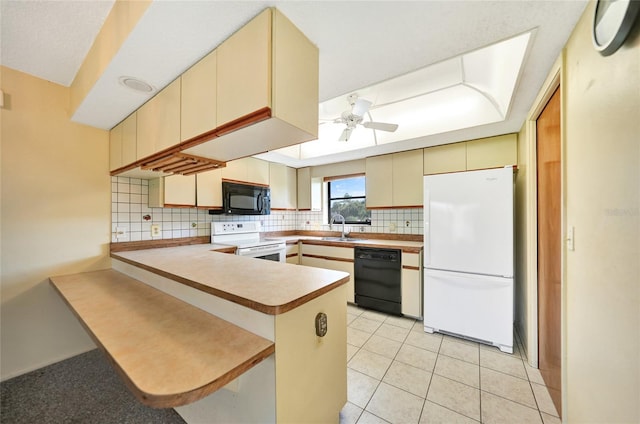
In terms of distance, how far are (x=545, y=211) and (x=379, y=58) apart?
161 centimetres

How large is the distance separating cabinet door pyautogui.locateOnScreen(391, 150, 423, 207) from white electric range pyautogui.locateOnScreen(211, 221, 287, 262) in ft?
5.61

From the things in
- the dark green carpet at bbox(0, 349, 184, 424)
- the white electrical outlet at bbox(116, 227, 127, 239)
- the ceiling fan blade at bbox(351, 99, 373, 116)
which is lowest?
the dark green carpet at bbox(0, 349, 184, 424)

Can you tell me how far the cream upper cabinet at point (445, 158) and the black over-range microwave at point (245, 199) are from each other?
221 cm

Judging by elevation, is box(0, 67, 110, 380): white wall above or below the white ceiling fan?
below

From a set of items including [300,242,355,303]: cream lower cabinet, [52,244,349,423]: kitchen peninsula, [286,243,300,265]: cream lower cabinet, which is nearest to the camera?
[52,244,349,423]: kitchen peninsula

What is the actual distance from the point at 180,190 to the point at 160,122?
1059mm

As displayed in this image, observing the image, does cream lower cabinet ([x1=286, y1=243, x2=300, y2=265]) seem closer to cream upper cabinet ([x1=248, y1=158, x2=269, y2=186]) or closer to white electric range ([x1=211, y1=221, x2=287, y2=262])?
white electric range ([x1=211, y1=221, x2=287, y2=262])

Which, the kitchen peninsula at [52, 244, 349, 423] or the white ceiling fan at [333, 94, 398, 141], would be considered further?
the white ceiling fan at [333, 94, 398, 141]

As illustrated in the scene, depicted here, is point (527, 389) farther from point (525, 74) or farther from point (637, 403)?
point (525, 74)

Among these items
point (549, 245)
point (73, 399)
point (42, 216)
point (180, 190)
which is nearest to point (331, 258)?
point (180, 190)

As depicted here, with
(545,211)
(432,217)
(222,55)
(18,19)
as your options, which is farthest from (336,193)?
(18,19)

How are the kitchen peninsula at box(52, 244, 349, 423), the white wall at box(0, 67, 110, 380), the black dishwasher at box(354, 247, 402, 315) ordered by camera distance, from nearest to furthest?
the kitchen peninsula at box(52, 244, 349, 423)
the white wall at box(0, 67, 110, 380)
the black dishwasher at box(354, 247, 402, 315)

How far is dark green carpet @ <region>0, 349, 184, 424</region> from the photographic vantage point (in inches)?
55.7

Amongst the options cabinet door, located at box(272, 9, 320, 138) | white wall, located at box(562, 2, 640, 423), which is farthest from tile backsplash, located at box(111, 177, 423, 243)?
cabinet door, located at box(272, 9, 320, 138)
